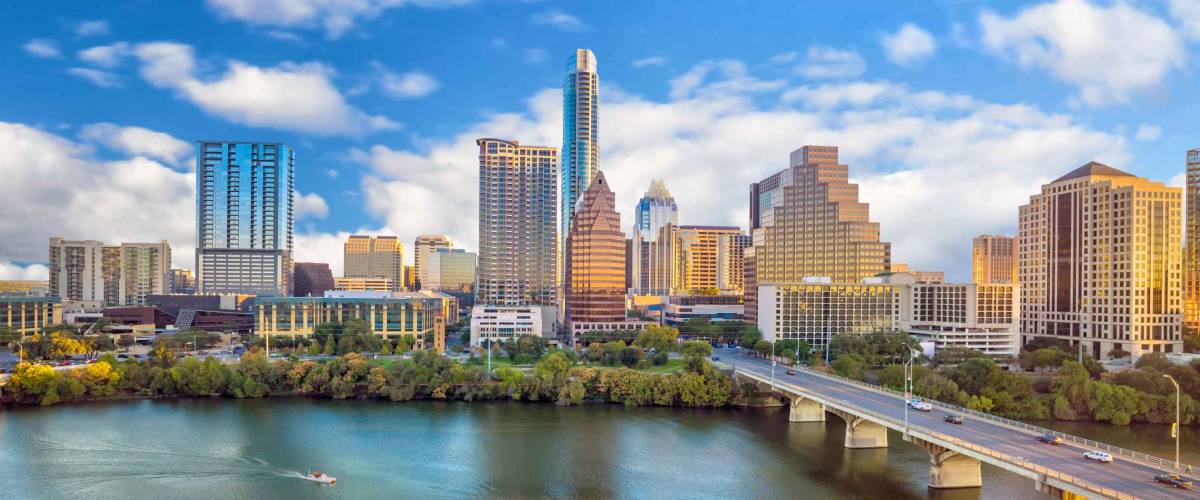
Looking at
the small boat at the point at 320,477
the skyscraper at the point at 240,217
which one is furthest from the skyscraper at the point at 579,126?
the small boat at the point at 320,477

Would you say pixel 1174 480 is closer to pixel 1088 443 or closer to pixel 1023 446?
pixel 1023 446

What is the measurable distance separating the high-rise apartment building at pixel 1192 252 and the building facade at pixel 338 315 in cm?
11688

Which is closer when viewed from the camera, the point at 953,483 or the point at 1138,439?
the point at 953,483

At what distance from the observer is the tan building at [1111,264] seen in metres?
99.1

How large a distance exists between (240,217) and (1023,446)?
18002 cm

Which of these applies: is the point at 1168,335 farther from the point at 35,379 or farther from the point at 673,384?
the point at 35,379

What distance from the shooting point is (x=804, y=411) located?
67.3 meters

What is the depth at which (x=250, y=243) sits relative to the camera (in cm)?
18162

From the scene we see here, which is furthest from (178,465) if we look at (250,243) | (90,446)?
(250,243)

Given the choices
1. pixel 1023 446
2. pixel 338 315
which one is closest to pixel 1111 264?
pixel 1023 446

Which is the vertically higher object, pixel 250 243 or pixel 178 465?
pixel 250 243

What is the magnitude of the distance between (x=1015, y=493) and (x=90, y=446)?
63.4 metres

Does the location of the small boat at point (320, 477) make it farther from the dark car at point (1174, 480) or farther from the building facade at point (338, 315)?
the building facade at point (338, 315)

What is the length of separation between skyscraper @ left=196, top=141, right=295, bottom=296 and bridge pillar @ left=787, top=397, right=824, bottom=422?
150 metres
